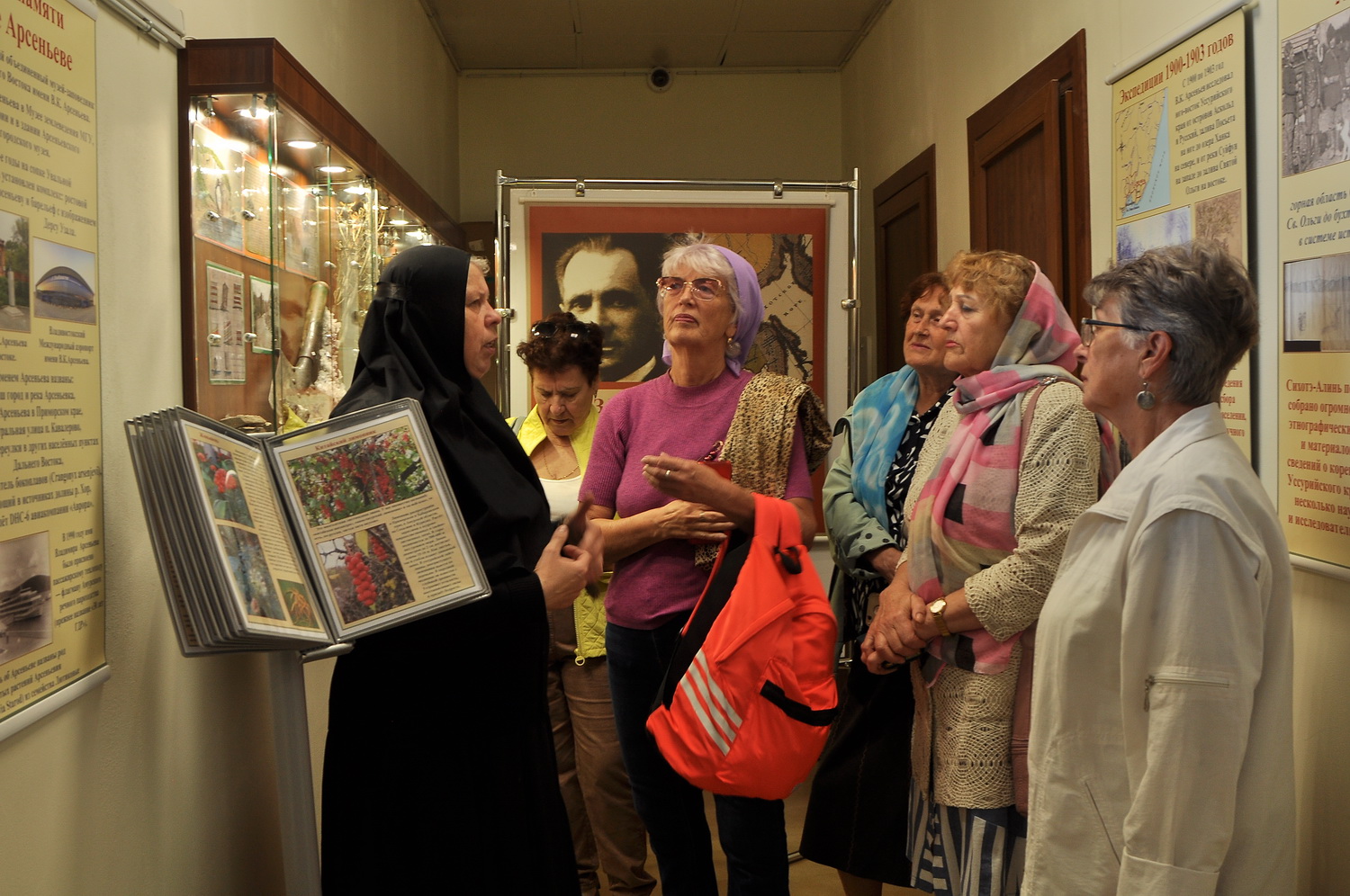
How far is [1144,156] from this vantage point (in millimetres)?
2490

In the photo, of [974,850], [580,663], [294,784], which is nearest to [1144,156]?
[974,850]

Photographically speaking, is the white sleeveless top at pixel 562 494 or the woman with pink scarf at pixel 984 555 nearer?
the woman with pink scarf at pixel 984 555

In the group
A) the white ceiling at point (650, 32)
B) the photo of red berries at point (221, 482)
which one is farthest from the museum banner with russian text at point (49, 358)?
the white ceiling at point (650, 32)

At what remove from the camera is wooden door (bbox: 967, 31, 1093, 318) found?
9.88 ft

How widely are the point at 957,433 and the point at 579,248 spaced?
2059 millimetres

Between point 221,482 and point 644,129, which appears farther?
point 644,129

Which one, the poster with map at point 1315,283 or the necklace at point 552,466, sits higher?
the poster with map at point 1315,283

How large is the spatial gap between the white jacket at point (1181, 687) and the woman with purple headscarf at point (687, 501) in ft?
2.64

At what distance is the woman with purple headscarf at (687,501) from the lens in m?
2.24

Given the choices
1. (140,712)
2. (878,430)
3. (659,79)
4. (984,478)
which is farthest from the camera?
(659,79)

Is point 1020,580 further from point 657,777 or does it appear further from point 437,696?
point 437,696

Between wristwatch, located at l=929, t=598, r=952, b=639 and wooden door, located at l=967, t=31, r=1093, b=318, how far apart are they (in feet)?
4.36

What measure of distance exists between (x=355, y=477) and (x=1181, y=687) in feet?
3.91

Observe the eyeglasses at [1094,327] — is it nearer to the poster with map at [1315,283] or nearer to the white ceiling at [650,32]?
the poster with map at [1315,283]
